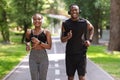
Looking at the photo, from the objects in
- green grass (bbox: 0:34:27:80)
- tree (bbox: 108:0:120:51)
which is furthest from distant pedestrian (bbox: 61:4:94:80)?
tree (bbox: 108:0:120:51)

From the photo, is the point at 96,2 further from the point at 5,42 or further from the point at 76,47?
the point at 76,47

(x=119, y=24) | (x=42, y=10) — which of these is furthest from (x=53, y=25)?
(x=119, y=24)

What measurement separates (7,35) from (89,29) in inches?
1652

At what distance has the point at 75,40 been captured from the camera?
29.0 ft

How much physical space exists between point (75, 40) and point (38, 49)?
88 centimetres

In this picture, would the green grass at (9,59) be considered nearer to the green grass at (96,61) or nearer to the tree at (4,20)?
the green grass at (96,61)

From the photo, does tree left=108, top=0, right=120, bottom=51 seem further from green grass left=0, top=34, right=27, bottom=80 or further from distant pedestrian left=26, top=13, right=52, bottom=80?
distant pedestrian left=26, top=13, right=52, bottom=80

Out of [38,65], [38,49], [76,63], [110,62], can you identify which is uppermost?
[38,49]

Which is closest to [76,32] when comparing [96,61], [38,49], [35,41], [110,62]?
[38,49]

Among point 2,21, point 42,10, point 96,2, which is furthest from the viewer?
point 42,10

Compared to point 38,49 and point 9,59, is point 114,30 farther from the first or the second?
point 38,49

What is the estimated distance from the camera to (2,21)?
49.7 meters

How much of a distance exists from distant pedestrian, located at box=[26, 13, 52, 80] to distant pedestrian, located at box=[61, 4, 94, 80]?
0.51m

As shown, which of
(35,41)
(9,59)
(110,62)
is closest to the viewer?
(35,41)
